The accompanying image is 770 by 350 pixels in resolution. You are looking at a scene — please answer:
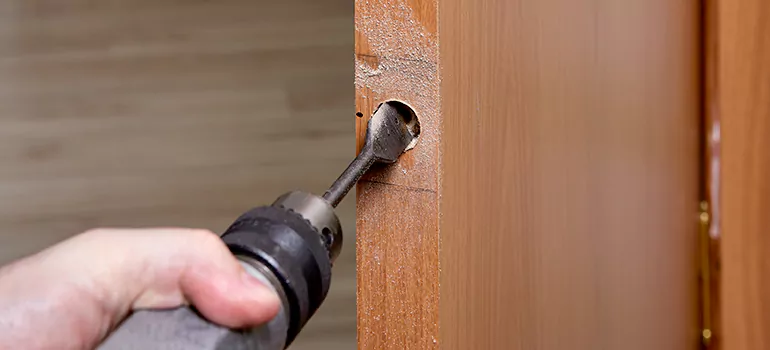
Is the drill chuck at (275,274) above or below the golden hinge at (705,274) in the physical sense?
above

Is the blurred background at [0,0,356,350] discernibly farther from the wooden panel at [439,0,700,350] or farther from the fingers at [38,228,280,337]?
the fingers at [38,228,280,337]

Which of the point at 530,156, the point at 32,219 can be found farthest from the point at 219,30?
the point at 530,156

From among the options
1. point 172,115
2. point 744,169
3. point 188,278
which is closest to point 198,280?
point 188,278

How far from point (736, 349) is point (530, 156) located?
20.9 inches

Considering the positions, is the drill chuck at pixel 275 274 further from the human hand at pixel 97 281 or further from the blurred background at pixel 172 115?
the blurred background at pixel 172 115

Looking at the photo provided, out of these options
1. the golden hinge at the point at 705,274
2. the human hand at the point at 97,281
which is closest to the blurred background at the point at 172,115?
the golden hinge at the point at 705,274

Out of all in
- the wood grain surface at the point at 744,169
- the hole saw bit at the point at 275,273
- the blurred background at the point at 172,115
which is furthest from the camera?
the blurred background at the point at 172,115

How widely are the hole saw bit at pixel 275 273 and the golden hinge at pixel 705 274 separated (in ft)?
1.99

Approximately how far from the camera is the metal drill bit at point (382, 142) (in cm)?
25

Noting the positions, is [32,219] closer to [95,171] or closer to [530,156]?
[95,171]

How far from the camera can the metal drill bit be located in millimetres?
247

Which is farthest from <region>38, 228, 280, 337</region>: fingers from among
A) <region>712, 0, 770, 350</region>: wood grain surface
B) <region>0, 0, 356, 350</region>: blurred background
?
<region>0, 0, 356, 350</region>: blurred background

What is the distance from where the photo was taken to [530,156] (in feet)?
1.08

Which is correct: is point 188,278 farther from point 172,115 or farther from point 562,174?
point 172,115
